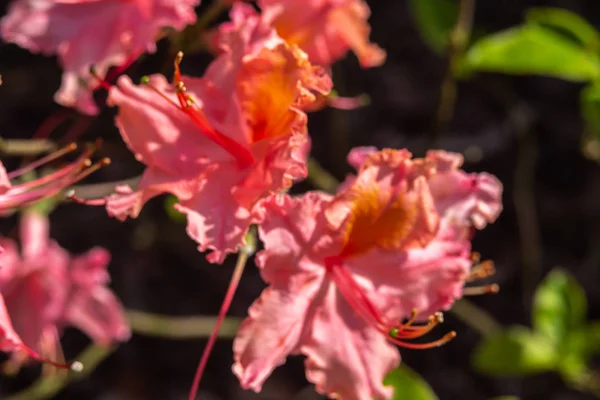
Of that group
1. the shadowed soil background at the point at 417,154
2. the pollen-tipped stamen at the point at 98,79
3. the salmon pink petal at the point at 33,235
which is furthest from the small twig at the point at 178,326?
the pollen-tipped stamen at the point at 98,79

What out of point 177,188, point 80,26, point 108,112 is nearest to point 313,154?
point 108,112

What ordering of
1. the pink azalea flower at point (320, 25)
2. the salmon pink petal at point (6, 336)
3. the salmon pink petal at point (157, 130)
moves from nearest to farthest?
the salmon pink petal at point (6, 336) → the salmon pink petal at point (157, 130) → the pink azalea flower at point (320, 25)

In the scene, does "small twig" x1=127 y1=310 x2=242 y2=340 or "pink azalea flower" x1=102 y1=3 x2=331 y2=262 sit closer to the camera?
"pink azalea flower" x1=102 y1=3 x2=331 y2=262

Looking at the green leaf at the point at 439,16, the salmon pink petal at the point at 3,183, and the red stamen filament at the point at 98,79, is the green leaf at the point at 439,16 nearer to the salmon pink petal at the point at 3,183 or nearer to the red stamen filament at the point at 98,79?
the red stamen filament at the point at 98,79

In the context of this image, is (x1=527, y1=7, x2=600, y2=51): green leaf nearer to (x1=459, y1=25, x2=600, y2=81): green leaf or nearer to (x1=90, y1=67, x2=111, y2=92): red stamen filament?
(x1=459, y1=25, x2=600, y2=81): green leaf

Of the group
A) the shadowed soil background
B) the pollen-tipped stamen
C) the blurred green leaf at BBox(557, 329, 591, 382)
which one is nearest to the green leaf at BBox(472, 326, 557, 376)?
the blurred green leaf at BBox(557, 329, 591, 382)

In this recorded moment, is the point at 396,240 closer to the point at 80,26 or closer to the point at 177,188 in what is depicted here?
the point at 177,188
